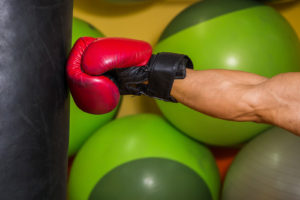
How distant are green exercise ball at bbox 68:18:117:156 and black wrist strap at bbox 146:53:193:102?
51cm

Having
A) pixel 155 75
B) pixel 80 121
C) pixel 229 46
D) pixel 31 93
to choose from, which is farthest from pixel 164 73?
pixel 80 121

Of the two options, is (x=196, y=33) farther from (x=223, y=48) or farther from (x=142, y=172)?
(x=142, y=172)

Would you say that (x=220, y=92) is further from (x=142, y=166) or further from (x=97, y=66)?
(x=142, y=166)

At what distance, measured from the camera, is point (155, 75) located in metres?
0.84

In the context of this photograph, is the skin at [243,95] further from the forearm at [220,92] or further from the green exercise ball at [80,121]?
the green exercise ball at [80,121]

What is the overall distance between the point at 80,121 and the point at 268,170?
0.67 metres

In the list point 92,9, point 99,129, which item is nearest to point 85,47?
point 99,129

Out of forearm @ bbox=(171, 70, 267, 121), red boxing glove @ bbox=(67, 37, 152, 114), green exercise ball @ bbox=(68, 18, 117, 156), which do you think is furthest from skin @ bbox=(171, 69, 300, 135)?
green exercise ball @ bbox=(68, 18, 117, 156)

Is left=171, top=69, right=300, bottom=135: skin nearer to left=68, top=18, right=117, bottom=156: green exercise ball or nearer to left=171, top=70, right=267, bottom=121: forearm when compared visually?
A: left=171, top=70, right=267, bottom=121: forearm

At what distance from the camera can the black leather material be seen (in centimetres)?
84

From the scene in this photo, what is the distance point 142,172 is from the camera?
1241 mm

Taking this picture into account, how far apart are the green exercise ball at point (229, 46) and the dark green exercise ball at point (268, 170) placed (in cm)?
10

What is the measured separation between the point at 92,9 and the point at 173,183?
3.09 feet

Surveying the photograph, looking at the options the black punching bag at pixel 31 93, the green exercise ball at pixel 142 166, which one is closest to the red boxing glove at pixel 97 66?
the black punching bag at pixel 31 93
